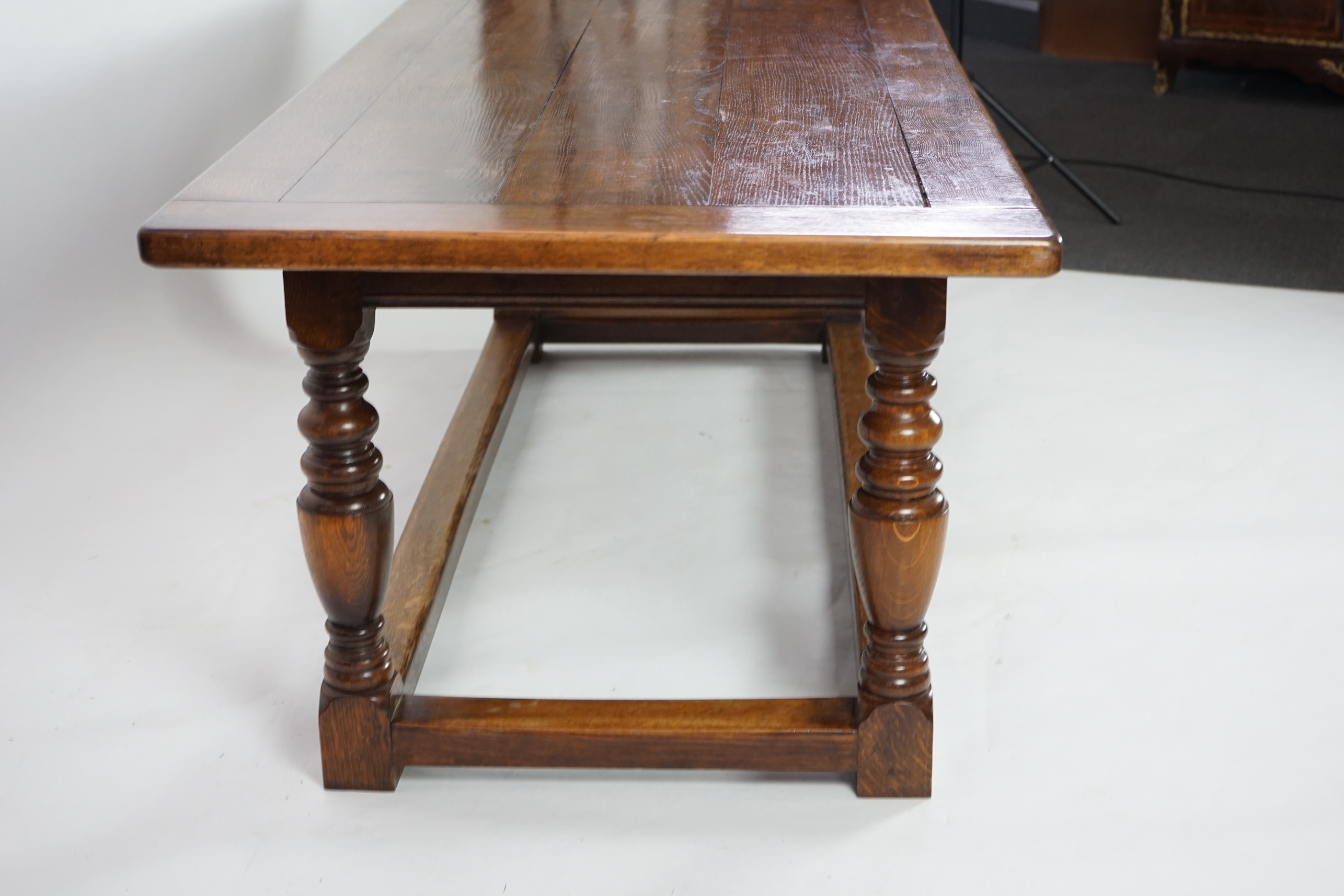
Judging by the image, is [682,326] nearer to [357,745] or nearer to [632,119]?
[632,119]

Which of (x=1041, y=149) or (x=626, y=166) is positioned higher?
(x=626, y=166)

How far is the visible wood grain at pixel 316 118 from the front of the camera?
1187 millimetres

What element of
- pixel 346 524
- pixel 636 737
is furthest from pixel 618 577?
pixel 346 524

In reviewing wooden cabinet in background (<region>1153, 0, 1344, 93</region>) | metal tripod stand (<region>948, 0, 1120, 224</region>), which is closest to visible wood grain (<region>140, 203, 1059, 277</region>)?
metal tripod stand (<region>948, 0, 1120, 224</region>)

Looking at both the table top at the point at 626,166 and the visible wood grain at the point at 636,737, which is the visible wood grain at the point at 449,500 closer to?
the visible wood grain at the point at 636,737

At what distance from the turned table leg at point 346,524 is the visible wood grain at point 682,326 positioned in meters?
1.02

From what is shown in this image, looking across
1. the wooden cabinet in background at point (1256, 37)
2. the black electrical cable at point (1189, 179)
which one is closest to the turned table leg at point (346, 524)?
the black electrical cable at point (1189, 179)

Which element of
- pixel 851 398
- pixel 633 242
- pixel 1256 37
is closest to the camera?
pixel 633 242

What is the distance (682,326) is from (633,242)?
1247 millimetres

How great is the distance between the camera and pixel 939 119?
4.56 ft

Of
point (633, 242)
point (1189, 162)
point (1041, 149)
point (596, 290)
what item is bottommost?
point (1189, 162)

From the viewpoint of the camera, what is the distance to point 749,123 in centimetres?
140

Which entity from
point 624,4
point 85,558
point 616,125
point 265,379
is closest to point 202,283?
point 265,379

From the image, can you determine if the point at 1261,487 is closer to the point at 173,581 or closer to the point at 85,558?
the point at 173,581
